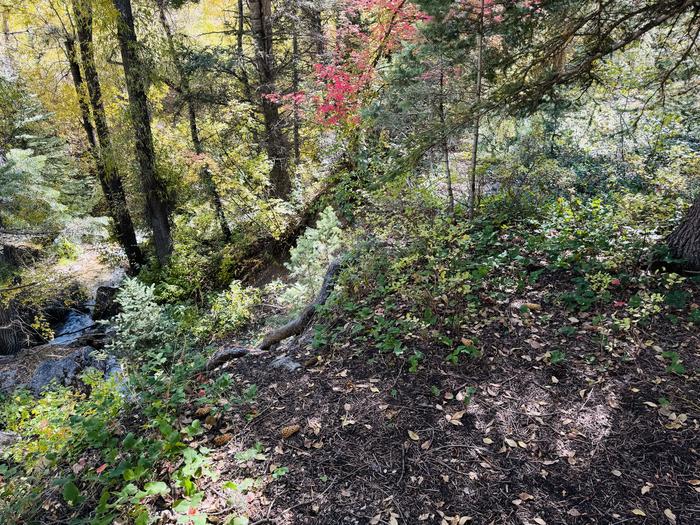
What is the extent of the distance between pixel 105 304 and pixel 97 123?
4.01 meters

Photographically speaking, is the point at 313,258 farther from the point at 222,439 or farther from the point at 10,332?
the point at 10,332

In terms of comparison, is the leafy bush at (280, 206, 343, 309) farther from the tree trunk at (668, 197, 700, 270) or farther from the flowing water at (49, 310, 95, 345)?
the flowing water at (49, 310, 95, 345)

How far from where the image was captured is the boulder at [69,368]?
6.11 meters

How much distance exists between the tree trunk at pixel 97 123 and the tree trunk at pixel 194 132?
1.55 metres

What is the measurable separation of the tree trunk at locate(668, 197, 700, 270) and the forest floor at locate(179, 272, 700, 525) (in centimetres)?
39

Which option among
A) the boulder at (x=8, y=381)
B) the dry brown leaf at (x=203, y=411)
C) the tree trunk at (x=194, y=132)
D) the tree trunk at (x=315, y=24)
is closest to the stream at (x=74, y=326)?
the boulder at (x=8, y=381)

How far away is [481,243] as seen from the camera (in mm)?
4598

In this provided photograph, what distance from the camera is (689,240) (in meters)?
3.71

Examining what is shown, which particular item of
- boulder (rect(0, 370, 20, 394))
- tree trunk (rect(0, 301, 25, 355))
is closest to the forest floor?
boulder (rect(0, 370, 20, 394))

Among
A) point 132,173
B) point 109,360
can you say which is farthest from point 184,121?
point 109,360

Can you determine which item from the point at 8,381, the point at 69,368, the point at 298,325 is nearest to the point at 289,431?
the point at 298,325

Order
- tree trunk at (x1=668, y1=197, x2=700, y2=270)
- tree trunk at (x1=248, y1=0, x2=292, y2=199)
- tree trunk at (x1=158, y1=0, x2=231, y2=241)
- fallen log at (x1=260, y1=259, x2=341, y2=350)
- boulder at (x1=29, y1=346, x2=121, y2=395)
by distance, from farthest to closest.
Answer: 1. tree trunk at (x1=158, y1=0, x2=231, y2=241)
2. tree trunk at (x1=248, y1=0, x2=292, y2=199)
3. boulder at (x1=29, y1=346, x2=121, y2=395)
4. fallen log at (x1=260, y1=259, x2=341, y2=350)
5. tree trunk at (x1=668, y1=197, x2=700, y2=270)

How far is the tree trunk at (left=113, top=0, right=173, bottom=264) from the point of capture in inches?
306

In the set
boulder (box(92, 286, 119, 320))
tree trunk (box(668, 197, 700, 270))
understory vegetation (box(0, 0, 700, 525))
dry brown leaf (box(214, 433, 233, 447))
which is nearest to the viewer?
understory vegetation (box(0, 0, 700, 525))
